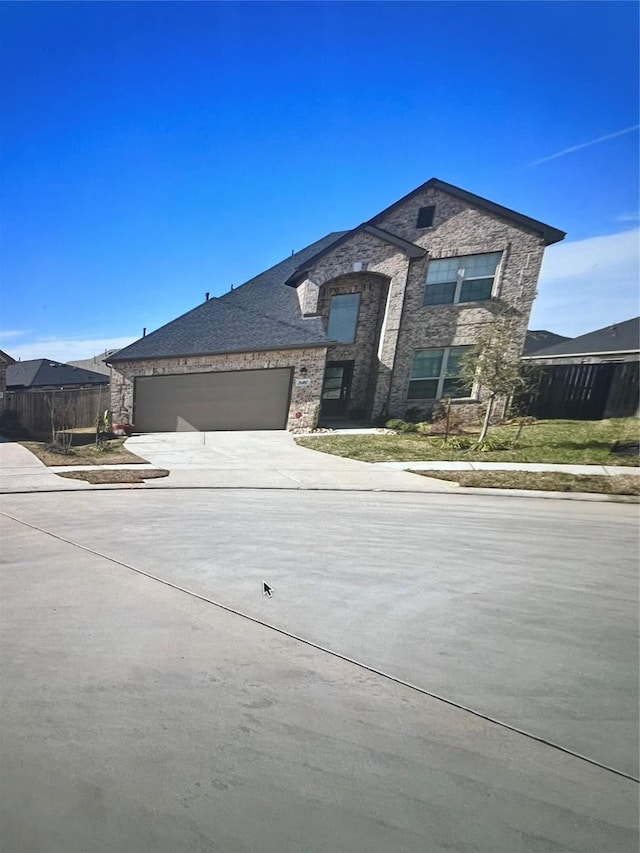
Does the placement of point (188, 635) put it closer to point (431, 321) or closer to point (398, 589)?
point (398, 589)

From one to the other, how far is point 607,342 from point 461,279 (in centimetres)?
581

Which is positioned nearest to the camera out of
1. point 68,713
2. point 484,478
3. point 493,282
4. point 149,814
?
point 149,814

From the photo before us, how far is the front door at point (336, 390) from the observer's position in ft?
54.4

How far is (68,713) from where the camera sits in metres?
1.83

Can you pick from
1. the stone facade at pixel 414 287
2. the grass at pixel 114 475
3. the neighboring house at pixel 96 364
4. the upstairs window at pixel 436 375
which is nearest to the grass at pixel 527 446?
the upstairs window at pixel 436 375

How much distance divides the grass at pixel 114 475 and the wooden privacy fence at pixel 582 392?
37.5 ft

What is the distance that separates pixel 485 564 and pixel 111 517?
4815 mm

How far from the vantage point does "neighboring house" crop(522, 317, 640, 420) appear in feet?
32.2

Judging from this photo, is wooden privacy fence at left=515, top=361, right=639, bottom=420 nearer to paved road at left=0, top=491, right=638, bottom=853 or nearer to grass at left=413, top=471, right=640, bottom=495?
grass at left=413, top=471, right=640, bottom=495

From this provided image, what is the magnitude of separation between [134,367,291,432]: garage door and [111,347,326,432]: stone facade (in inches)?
9.7

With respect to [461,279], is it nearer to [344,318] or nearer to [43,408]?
[344,318]

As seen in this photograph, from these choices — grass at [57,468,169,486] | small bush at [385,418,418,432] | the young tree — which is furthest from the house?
grass at [57,468,169,486]

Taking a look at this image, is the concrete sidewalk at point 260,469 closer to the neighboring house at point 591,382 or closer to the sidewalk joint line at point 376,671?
A: the sidewalk joint line at point 376,671

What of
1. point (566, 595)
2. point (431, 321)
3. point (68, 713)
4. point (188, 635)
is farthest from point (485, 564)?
point (431, 321)
